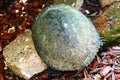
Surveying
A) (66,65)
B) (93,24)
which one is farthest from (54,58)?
(93,24)

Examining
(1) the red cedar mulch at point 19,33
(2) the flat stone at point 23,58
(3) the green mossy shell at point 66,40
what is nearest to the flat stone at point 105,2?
(1) the red cedar mulch at point 19,33

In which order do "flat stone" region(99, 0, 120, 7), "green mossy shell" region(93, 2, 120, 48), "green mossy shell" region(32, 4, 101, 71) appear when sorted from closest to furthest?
"green mossy shell" region(32, 4, 101, 71) → "green mossy shell" region(93, 2, 120, 48) → "flat stone" region(99, 0, 120, 7)

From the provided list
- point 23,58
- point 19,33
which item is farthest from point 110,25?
point 19,33

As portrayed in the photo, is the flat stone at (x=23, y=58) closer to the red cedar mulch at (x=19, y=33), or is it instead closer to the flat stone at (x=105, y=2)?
the red cedar mulch at (x=19, y=33)

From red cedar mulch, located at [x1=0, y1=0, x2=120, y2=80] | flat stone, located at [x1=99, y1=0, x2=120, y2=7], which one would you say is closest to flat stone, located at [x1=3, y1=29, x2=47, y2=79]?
→ red cedar mulch, located at [x1=0, y1=0, x2=120, y2=80]

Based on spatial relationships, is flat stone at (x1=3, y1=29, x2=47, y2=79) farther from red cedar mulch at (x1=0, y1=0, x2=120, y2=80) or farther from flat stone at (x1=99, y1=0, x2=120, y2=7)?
flat stone at (x1=99, y1=0, x2=120, y2=7)

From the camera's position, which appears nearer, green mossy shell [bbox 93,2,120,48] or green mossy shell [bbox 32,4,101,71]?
green mossy shell [bbox 32,4,101,71]

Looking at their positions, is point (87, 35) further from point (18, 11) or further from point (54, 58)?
point (18, 11)
